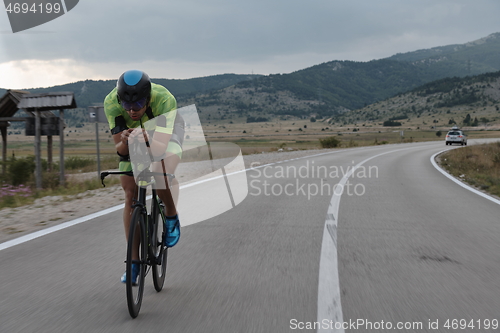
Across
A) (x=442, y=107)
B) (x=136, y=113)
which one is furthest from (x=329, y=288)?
(x=442, y=107)

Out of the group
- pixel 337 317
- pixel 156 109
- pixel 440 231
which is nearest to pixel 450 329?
pixel 337 317

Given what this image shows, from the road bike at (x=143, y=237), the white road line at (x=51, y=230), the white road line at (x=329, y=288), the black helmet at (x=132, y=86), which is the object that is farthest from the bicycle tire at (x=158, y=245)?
the white road line at (x=51, y=230)

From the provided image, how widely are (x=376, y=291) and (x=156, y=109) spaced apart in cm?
253

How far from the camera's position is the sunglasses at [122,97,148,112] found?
3.35m

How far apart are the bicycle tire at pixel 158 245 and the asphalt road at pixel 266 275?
0.47ft

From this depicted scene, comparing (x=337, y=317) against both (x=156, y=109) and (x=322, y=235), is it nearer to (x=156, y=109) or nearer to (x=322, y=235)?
(x=156, y=109)

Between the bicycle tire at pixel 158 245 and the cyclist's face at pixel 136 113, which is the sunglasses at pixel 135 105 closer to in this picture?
the cyclist's face at pixel 136 113

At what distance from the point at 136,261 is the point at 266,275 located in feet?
5.02

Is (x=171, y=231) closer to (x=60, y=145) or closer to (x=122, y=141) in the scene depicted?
(x=122, y=141)

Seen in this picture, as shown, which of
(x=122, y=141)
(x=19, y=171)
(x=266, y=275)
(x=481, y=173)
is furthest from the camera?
(x=481, y=173)

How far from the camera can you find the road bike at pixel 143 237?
326 cm

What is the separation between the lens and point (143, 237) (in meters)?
3.49

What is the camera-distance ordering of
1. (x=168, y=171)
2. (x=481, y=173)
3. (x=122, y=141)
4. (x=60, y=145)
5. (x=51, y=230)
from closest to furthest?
(x=122, y=141) → (x=168, y=171) → (x=51, y=230) → (x=60, y=145) → (x=481, y=173)

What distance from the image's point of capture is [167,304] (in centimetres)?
366
